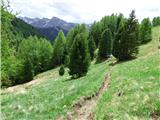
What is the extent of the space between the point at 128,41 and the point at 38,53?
52.4 metres

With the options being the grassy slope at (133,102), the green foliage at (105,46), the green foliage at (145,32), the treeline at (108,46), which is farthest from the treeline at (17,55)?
the green foliage at (145,32)

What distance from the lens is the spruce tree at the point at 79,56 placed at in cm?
5350

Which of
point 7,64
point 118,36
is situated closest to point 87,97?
point 7,64

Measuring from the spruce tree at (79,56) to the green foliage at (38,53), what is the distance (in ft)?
182

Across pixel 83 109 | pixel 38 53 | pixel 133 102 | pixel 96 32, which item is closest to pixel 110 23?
pixel 96 32

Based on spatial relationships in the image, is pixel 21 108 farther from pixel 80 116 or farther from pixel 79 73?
pixel 79 73

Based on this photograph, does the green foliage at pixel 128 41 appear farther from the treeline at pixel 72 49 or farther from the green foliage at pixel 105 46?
the green foliage at pixel 105 46

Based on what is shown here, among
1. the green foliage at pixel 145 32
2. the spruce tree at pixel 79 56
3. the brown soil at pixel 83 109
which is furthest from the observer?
the green foliage at pixel 145 32

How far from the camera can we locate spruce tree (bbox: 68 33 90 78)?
176ft

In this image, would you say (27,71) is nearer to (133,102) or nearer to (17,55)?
(17,55)

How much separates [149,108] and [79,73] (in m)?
37.9

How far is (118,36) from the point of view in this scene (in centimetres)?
7206

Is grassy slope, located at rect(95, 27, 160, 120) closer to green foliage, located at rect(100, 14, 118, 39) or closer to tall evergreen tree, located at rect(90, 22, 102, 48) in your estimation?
tall evergreen tree, located at rect(90, 22, 102, 48)

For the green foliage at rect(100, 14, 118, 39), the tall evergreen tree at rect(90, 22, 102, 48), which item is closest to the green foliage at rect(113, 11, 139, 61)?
the tall evergreen tree at rect(90, 22, 102, 48)
